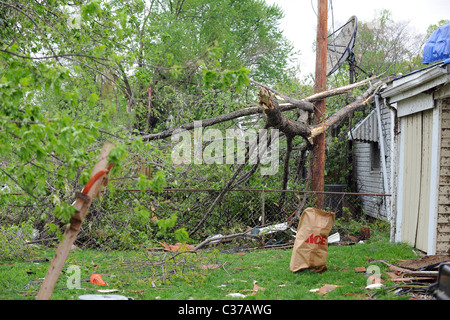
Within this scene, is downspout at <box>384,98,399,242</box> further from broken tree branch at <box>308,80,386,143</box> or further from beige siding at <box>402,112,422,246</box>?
broken tree branch at <box>308,80,386,143</box>

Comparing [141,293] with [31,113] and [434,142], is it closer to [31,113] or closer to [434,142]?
[31,113]

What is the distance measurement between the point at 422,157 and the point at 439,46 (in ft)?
7.16

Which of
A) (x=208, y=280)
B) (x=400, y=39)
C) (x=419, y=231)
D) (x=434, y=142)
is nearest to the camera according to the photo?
(x=208, y=280)

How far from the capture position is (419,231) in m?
7.42

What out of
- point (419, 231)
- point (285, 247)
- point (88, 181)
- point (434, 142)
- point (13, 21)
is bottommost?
point (285, 247)

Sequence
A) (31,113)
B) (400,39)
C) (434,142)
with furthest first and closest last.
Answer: (400,39) < (434,142) < (31,113)

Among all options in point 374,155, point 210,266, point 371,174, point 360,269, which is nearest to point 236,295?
point 210,266

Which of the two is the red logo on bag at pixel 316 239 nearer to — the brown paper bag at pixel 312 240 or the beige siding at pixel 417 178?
the brown paper bag at pixel 312 240

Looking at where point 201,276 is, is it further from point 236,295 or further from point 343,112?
point 343,112

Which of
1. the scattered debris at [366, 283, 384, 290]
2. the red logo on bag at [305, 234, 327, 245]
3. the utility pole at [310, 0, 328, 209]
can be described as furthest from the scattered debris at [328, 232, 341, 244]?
the scattered debris at [366, 283, 384, 290]

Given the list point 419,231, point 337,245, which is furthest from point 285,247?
point 419,231

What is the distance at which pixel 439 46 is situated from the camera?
7898mm

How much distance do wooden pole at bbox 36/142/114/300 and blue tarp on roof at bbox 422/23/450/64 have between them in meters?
6.62
